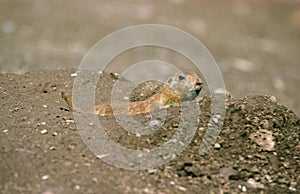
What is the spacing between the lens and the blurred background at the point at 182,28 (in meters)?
5.96

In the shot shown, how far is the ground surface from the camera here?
2201 mm

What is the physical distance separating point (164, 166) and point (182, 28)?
6.19 meters

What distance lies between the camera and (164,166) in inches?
92.4

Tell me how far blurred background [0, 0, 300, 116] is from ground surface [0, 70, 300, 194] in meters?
2.45

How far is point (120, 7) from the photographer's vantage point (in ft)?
31.6

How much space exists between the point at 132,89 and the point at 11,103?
66 cm

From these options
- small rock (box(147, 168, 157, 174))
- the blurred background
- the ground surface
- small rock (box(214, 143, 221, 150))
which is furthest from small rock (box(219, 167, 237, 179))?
the blurred background

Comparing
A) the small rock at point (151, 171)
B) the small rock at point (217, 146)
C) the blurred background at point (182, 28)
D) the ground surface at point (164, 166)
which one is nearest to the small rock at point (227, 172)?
the ground surface at point (164, 166)

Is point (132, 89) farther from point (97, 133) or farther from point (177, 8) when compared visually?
point (177, 8)

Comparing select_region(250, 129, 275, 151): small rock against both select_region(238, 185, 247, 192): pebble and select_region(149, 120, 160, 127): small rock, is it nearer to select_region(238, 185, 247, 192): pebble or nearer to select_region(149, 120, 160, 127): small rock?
select_region(238, 185, 247, 192): pebble

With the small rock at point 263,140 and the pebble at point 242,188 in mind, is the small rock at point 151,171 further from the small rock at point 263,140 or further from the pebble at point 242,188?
the small rock at point 263,140

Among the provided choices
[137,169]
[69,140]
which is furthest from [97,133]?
[137,169]

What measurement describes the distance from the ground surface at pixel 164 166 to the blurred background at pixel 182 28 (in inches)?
96.6

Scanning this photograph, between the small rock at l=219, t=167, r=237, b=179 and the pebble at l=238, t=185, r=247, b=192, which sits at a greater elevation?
the small rock at l=219, t=167, r=237, b=179
